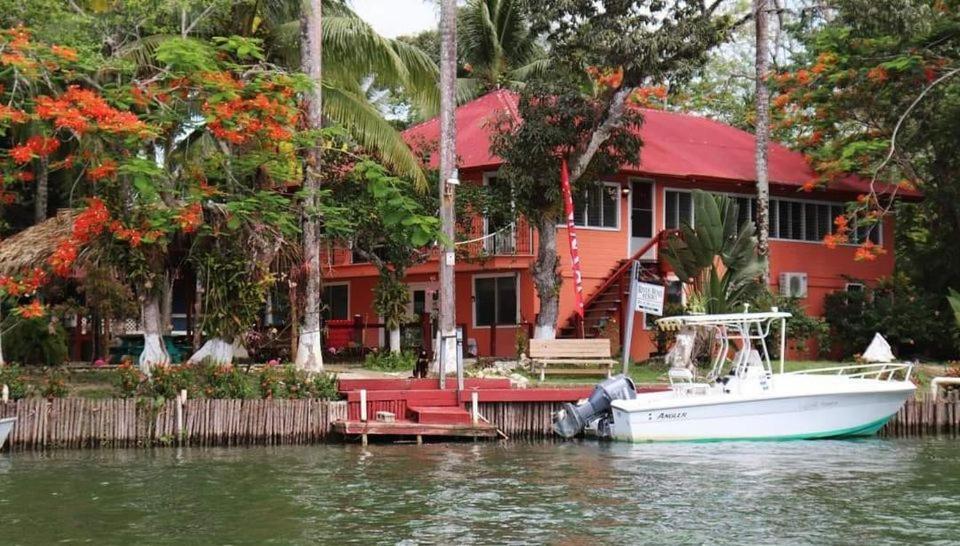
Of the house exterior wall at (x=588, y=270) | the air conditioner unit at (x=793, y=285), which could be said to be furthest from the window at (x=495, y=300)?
the air conditioner unit at (x=793, y=285)

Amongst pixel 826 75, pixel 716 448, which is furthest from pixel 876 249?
pixel 716 448

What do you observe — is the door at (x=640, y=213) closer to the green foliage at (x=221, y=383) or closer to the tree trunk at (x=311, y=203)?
A: the tree trunk at (x=311, y=203)

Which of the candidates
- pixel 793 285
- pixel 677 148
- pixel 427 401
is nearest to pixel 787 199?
pixel 793 285

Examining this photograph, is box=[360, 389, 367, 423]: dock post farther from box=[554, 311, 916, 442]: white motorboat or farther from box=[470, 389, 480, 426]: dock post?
box=[554, 311, 916, 442]: white motorboat

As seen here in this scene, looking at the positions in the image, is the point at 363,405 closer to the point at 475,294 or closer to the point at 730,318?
the point at 730,318

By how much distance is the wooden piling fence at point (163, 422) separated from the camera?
22797mm

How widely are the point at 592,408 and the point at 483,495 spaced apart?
307 inches

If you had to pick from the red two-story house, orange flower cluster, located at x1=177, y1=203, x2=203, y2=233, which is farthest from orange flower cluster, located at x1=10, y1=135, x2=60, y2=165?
the red two-story house

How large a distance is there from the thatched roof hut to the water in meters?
5.04

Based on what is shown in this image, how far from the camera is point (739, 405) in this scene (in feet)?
81.5

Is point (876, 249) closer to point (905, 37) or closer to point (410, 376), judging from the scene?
point (905, 37)

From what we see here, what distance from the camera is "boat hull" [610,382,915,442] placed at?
24703mm

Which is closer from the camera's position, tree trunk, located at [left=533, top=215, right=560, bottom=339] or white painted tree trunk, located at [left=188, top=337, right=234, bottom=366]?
white painted tree trunk, located at [left=188, top=337, right=234, bottom=366]

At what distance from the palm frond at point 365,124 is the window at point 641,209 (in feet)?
33.9
